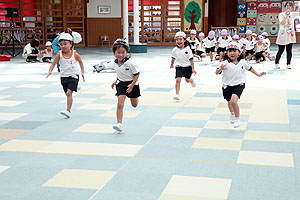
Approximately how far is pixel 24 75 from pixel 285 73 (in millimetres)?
7185

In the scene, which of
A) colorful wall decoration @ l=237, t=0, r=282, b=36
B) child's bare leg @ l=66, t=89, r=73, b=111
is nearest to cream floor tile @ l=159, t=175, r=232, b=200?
child's bare leg @ l=66, t=89, r=73, b=111

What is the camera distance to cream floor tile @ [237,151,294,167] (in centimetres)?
462

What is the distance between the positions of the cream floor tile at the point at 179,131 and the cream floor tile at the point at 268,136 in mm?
655

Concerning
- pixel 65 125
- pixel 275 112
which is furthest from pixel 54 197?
pixel 275 112

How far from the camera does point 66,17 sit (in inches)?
1048

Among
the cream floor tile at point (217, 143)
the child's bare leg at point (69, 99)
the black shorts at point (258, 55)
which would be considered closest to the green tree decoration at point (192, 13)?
the black shorts at point (258, 55)

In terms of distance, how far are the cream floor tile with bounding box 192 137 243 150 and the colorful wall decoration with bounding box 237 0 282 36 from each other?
22892 mm

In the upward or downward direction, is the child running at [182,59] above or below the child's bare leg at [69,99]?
above

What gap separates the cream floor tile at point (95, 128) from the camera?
612cm

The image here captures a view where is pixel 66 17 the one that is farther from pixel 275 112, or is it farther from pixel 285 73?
pixel 275 112

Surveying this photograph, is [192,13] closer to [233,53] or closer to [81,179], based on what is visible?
[233,53]

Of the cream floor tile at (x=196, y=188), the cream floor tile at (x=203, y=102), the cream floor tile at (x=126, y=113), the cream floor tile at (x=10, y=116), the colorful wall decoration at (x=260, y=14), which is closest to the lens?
the cream floor tile at (x=196, y=188)

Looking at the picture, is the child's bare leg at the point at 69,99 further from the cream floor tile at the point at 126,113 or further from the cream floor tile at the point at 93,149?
the cream floor tile at the point at 93,149

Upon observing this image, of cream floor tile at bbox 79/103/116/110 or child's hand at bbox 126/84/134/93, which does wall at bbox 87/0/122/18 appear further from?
child's hand at bbox 126/84/134/93
